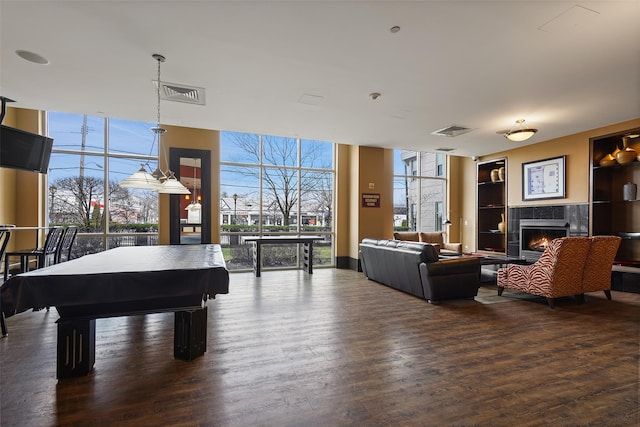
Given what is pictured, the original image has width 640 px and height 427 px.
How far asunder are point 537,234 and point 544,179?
131 centimetres

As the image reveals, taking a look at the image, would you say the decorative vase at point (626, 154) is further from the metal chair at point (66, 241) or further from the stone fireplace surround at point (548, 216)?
the metal chair at point (66, 241)

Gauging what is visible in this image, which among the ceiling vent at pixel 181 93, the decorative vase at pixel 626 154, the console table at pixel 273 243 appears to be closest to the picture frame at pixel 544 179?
the decorative vase at pixel 626 154

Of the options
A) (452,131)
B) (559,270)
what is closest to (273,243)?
(452,131)

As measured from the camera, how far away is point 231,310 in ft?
13.9

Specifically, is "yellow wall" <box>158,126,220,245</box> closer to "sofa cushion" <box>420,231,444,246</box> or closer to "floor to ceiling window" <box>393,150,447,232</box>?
"floor to ceiling window" <box>393,150,447,232</box>

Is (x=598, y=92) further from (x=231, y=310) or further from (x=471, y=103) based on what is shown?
(x=231, y=310)

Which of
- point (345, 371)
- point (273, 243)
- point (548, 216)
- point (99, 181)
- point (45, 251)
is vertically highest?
point (99, 181)

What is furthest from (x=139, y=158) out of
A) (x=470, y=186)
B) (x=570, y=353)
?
(x=470, y=186)

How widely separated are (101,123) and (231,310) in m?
5.40

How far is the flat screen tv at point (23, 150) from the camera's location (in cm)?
412

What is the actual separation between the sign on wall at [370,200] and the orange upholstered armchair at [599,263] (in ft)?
14.2

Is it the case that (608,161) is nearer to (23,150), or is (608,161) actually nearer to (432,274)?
(432,274)

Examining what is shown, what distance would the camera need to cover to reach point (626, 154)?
552 cm

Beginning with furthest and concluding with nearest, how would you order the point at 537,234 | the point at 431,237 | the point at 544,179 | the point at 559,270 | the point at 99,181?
the point at 431,237 < the point at 537,234 < the point at 544,179 < the point at 99,181 < the point at 559,270
